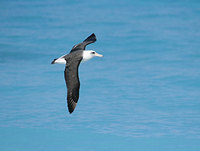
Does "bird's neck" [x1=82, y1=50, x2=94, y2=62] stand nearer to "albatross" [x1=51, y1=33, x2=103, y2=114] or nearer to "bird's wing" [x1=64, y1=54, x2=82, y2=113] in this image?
"albatross" [x1=51, y1=33, x2=103, y2=114]

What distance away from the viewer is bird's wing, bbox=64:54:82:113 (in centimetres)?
2223

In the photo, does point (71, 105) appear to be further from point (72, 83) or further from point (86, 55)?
point (86, 55)

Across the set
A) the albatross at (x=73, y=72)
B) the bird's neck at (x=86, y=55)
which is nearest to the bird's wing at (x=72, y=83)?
the albatross at (x=73, y=72)

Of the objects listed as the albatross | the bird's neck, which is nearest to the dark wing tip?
the albatross

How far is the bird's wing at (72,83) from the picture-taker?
72.9 feet

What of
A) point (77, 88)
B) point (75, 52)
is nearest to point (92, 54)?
point (75, 52)

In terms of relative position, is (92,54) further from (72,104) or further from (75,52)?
(72,104)

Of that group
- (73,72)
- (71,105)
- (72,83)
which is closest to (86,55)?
(73,72)

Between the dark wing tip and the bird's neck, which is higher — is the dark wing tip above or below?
below

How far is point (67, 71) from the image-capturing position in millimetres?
22969

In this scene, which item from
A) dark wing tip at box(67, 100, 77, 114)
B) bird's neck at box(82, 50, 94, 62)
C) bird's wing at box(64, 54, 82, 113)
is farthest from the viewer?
bird's neck at box(82, 50, 94, 62)

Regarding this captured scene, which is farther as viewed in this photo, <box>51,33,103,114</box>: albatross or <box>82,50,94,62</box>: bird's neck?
<box>82,50,94,62</box>: bird's neck

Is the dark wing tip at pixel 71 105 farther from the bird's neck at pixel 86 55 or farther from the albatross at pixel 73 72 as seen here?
the bird's neck at pixel 86 55

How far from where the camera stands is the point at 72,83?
74.1 feet
